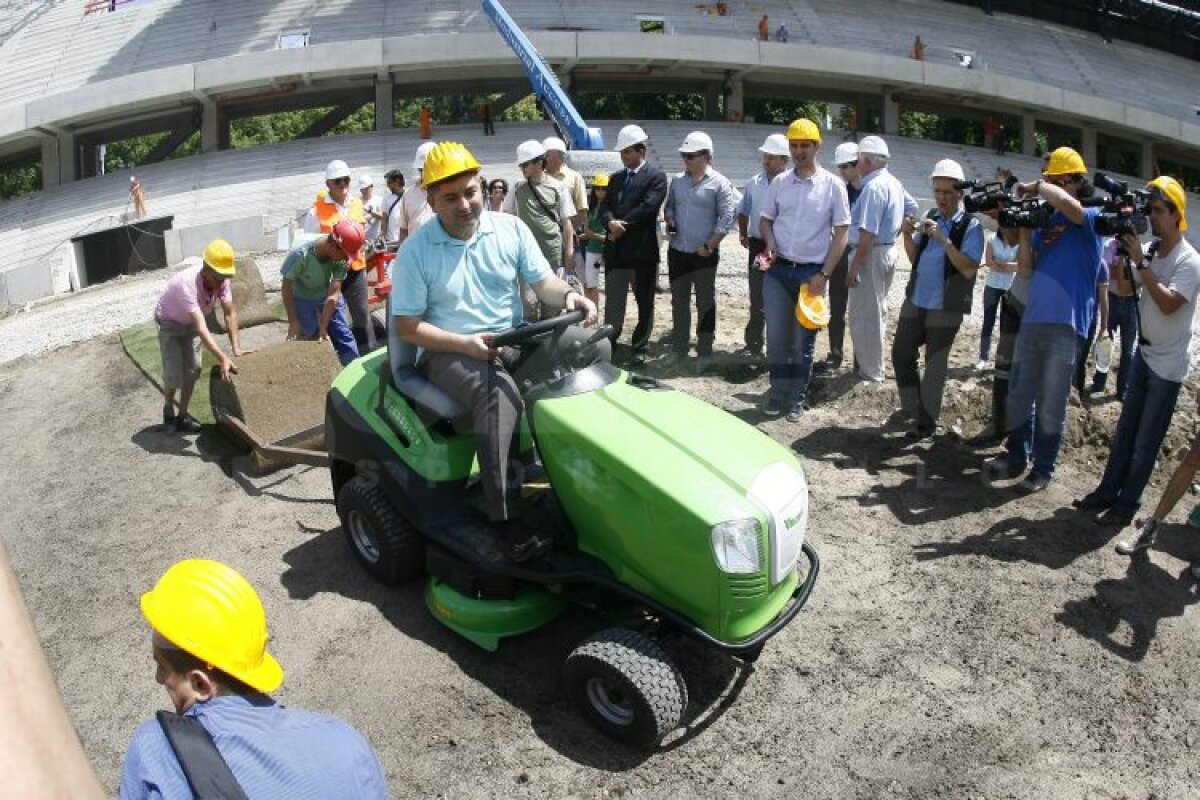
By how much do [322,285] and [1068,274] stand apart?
4.96 meters

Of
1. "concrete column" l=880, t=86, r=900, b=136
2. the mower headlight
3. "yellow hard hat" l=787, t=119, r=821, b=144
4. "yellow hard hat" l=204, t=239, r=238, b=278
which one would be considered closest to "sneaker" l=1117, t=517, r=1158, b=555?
the mower headlight

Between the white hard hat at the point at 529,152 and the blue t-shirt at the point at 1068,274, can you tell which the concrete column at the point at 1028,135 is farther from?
the blue t-shirt at the point at 1068,274

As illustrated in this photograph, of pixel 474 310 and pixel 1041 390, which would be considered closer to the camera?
pixel 474 310

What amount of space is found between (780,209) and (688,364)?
5.47 ft

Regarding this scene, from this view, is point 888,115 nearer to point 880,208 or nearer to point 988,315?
point 988,315

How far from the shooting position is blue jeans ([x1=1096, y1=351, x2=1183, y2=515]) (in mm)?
5395

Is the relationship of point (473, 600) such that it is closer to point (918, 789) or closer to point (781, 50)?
point (918, 789)

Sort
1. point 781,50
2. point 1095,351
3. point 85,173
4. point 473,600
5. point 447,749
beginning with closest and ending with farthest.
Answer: point 447,749
point 473,600
point 1095,351
point 781,50
point 85,173

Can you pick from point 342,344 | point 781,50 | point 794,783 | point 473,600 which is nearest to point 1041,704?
point 794,783

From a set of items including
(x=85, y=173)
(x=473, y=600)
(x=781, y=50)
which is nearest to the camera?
(x=473, y=600)

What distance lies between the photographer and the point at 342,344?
741 centimetres

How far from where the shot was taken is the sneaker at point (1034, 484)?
602 centimetres

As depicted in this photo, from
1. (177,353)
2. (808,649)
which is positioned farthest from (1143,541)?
(177,353)

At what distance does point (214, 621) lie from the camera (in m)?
2.36
